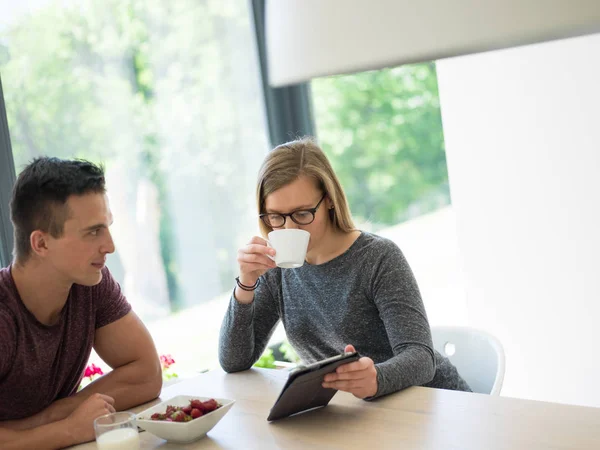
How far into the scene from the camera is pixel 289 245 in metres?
1.71

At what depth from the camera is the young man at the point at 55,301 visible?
1733mm

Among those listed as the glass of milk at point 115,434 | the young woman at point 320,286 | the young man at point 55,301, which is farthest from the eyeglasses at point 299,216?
the glass of milk at point 115,434

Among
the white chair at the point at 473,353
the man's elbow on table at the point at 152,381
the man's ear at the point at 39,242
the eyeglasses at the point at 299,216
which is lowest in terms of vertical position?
the white chair at the point at 473,353

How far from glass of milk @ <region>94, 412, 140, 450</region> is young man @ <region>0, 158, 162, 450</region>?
194mm

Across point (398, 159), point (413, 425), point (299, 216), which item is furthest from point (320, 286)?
point (398, 159)

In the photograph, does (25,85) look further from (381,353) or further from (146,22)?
(381,353)

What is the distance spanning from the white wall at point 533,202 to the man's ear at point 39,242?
1618mm

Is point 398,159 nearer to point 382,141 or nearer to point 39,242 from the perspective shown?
point 382,141

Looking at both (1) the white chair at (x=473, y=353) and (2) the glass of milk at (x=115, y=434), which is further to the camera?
(1) the white chair at (x=473, y=353)

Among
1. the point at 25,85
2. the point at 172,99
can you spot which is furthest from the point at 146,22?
the point at 25,85

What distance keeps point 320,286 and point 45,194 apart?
748 mm

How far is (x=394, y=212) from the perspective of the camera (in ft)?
12.5

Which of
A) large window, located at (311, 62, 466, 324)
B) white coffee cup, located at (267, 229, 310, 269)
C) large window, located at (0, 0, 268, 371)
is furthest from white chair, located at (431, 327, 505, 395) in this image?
large window, located at (311, 62, 466, 324)

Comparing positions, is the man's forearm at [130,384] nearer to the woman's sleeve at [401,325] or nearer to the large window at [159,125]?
the woman's sleeve at [401,325]
